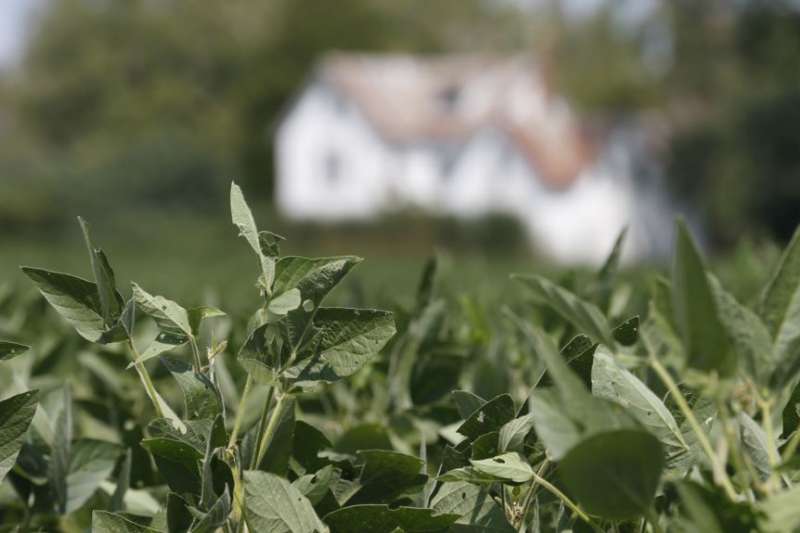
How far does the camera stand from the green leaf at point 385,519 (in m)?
0.91

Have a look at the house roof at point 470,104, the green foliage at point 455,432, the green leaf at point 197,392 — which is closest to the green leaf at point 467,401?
the green foliage at point 455,432

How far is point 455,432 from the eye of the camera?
3.48 feet

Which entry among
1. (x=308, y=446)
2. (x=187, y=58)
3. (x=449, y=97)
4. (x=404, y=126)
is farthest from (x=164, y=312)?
(x=187, y=58)

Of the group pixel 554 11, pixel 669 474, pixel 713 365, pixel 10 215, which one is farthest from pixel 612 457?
pixel 554 11

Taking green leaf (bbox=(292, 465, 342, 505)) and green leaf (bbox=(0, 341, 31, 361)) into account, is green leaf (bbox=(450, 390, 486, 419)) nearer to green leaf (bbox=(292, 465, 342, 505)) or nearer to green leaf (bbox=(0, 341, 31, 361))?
green leaf (bbox=(292, 465, 342, 505))

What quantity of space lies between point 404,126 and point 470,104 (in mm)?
3579

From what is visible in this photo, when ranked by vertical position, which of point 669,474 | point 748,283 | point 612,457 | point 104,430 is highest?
point 612,457

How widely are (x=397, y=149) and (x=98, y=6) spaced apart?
29.5 metres

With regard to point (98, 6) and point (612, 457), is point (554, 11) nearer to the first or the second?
point (98, 6)

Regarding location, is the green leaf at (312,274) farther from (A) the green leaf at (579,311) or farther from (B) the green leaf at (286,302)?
(A) the green leaf at (579,311)

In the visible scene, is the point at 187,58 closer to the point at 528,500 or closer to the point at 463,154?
the point at 463,154

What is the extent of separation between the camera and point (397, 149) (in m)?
A: 49.6

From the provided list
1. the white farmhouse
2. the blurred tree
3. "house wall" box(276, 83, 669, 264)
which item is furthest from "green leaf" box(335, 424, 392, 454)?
the blurred tree

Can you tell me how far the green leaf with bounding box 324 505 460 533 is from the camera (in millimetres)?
912
